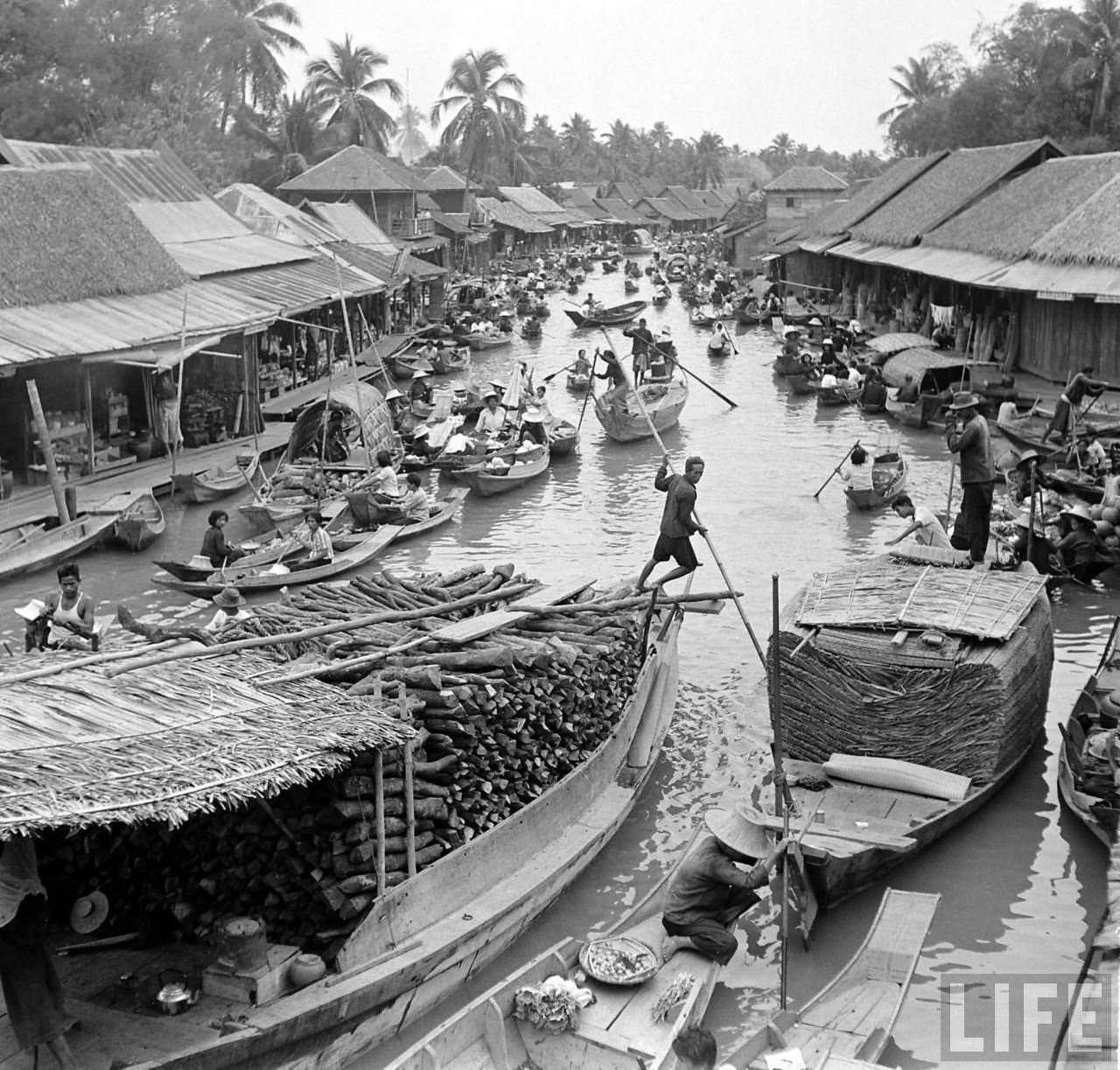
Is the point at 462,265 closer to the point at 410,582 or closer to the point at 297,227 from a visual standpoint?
the point at 297,227

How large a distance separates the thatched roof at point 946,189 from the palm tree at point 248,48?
2687 cm

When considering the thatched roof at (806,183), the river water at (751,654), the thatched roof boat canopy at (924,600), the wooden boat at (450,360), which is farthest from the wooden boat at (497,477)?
the thatched roof at (806,183)

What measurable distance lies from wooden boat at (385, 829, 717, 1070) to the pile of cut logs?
1.01 m

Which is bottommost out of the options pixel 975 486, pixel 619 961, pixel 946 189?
pixel 619 961

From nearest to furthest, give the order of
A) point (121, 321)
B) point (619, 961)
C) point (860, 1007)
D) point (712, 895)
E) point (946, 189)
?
point (860, 1007), point (619, 961), point (712, 895), point (121, 321), point (946, 189)

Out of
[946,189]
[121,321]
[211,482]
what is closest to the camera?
[211,482]

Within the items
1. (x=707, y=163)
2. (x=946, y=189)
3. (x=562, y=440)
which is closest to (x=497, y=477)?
(x=562, y=440)

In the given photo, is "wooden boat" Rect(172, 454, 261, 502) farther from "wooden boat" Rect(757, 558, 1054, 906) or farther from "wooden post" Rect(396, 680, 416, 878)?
"wooden post" Rect(396, 680, 416, 878)

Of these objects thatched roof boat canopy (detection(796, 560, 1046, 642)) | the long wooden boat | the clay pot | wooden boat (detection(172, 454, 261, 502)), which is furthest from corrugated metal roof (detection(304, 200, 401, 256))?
the clay pot

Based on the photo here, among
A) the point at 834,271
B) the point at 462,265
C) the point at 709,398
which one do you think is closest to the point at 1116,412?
the point at 709,398

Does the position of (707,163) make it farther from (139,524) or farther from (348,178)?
(139,524)

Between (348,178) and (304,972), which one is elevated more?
(348,178)

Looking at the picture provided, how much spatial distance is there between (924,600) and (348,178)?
43133 millimetres

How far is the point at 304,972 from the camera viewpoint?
305 inches
